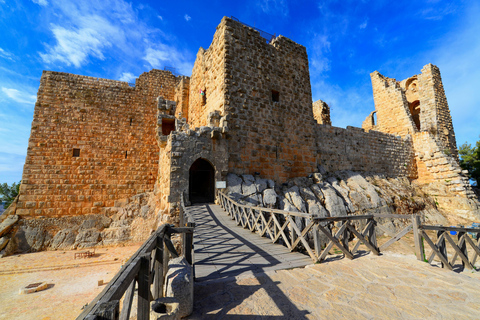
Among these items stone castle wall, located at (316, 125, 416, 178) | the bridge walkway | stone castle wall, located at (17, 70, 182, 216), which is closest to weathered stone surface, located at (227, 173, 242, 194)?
the bridge walkway

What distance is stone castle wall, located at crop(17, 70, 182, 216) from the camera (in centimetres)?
1152

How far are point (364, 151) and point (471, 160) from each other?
33.4ft

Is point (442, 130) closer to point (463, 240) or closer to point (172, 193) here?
point (463, 240)

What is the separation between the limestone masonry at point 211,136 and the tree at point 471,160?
12.8 ft

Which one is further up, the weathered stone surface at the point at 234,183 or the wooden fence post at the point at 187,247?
the weathered stone surface at the point at 234,183

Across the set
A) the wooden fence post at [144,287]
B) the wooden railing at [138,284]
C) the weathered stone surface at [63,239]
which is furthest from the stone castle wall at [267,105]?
the weathered stone surface at [63,239]

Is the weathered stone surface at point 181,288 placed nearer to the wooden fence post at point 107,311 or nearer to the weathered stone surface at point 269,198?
the wooden fence post at point 107,311

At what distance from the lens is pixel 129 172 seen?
1313 centimetres

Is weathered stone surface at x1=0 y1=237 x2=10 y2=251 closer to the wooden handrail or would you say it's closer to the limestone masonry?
the limestone masonry

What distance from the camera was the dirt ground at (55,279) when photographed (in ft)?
20.5

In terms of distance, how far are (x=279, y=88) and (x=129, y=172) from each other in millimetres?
10067

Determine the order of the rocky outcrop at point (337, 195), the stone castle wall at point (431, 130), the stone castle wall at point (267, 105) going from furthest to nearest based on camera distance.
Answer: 1. the stone castle wall at point (431, 130)
2. the stone castle wall at point (267, 105)
3. the rocky outcrop at point (337, 195)

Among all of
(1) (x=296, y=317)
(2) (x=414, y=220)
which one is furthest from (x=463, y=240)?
(1) (x=296, y=317)

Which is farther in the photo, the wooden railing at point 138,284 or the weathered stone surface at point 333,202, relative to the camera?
the weathered stone surface at point 333,202
